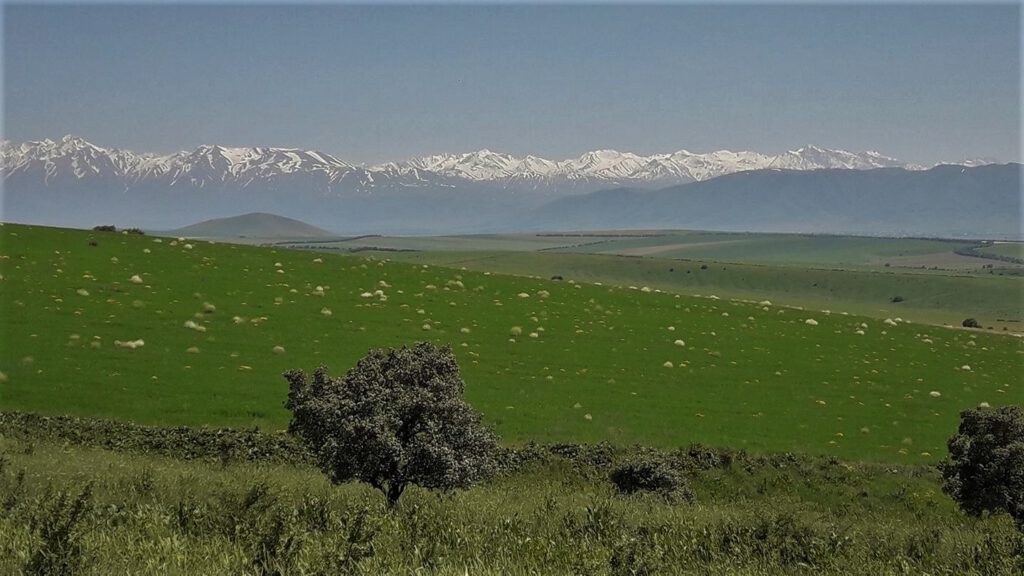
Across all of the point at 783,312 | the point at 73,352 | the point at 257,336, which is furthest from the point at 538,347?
the point at 783,312

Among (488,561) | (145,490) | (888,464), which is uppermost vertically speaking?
(488,561)

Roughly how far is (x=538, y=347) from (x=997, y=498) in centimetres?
2842

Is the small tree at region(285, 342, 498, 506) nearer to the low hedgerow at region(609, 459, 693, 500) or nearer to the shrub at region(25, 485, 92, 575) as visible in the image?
the shrub at region(25, 485, 92, 575)

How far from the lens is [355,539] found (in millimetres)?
8523

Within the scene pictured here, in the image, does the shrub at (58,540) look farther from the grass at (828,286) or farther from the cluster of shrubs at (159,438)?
the grass at (828,286)

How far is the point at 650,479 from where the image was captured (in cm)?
2409

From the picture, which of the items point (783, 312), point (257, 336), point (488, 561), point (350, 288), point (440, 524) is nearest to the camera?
point (488, 561)

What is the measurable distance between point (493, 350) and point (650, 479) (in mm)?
21721

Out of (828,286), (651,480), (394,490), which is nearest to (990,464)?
(651,480)

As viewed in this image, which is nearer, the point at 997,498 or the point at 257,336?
the point at 997,498

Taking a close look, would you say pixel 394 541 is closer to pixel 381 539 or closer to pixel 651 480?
pixel 381 539

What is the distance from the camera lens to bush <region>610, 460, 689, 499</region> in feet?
78.3

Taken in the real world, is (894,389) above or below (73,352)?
below

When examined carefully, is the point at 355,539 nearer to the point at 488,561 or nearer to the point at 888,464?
the point at 488,561
